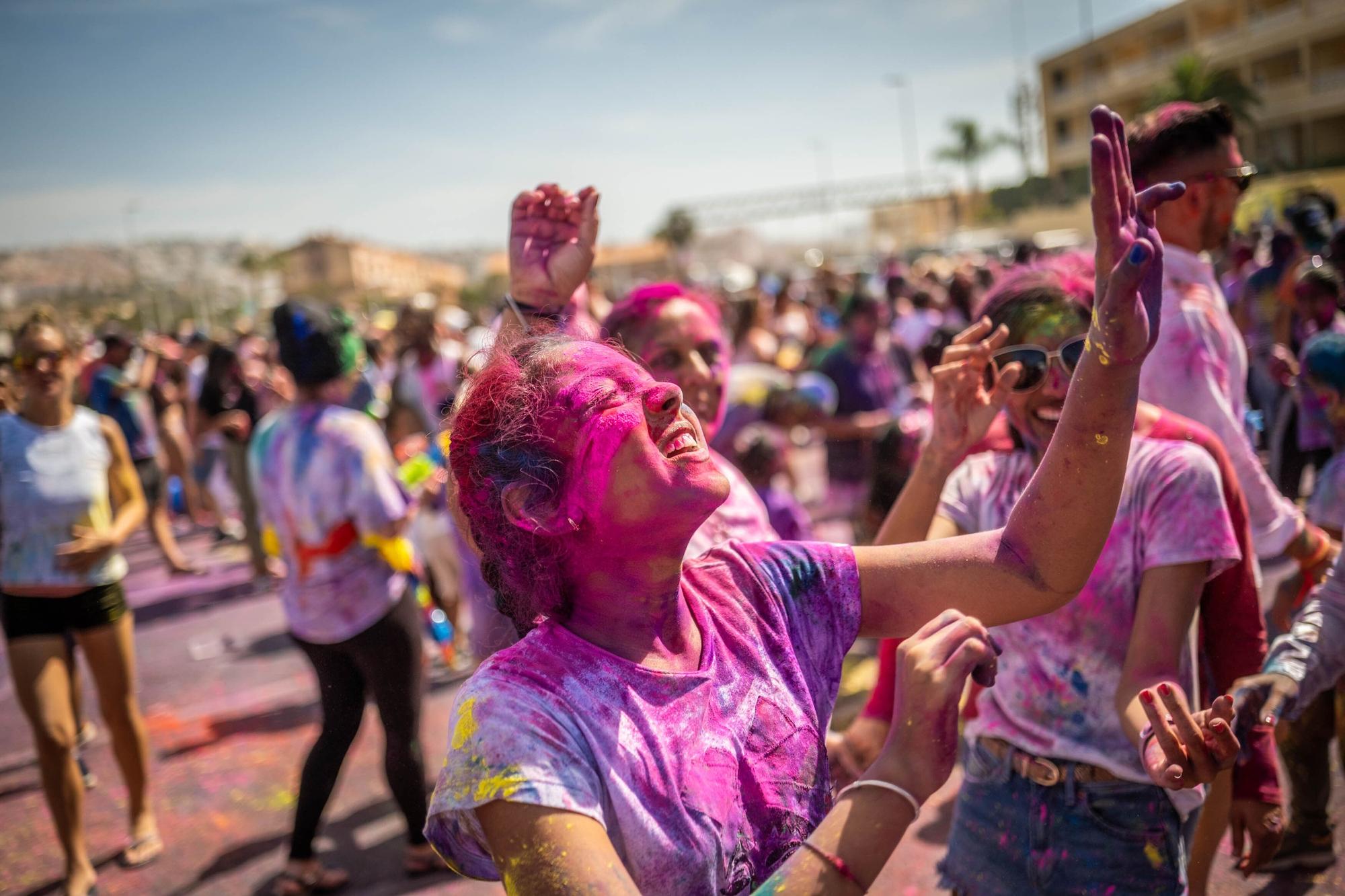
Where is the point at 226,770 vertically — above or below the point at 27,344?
below

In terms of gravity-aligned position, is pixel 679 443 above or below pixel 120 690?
above

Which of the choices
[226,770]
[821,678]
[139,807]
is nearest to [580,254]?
[821,678]

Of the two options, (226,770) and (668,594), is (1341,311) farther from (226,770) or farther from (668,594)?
(226,770)

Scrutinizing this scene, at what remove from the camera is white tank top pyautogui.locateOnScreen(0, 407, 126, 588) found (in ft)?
13.1

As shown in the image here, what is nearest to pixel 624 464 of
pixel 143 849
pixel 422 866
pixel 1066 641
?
pixel 1066 641

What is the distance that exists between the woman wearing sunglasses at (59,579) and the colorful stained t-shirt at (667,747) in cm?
330

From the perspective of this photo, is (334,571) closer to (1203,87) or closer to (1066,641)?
(1066,641)

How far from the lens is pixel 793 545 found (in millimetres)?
1799

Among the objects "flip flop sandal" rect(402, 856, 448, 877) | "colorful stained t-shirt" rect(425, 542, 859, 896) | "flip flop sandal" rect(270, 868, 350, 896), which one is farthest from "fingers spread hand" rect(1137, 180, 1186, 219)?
"flip flop sandal" rect(270, 868, 350, 896)

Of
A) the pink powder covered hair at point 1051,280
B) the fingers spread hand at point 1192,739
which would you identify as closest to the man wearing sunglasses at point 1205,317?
the pink powder covered hair at point 1051,280

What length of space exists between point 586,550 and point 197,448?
1004cm

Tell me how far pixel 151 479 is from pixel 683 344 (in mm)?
7694

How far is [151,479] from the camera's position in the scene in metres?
8.83

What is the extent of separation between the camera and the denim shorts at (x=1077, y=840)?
2.00 metres
